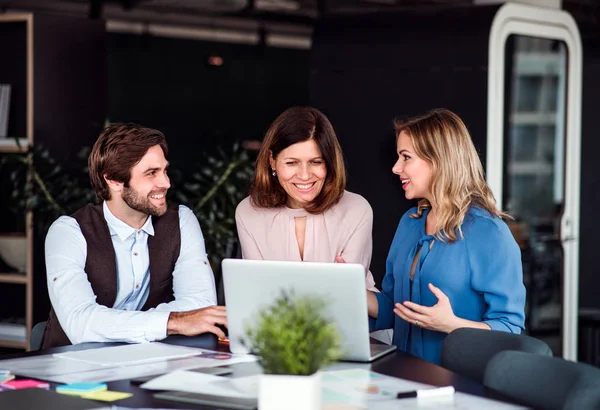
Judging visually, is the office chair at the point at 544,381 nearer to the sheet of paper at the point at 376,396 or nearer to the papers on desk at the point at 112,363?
the sheet of paper at the point at 376,396

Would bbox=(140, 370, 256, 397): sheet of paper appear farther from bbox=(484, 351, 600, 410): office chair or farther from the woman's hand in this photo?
the woman's hand

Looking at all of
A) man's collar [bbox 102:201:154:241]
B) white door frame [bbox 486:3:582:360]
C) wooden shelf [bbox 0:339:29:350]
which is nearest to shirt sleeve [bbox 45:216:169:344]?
man's collar [bbox 102:201:154:241]

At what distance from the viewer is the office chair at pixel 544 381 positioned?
2.16 m

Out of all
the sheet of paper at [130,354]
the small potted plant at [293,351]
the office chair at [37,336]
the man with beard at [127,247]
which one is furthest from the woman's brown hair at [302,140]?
the small potted plant at [293,351]

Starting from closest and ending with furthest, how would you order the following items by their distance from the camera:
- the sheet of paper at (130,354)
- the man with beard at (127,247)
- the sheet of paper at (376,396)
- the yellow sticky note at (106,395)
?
the sheet of paper at (376,396) → the yellow sticky note at (106,395) → the sheet of paper at (130,354) → the man with beard at (127,247)

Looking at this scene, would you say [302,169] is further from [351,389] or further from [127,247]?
[351,389]

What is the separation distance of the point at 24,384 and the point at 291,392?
84 cm

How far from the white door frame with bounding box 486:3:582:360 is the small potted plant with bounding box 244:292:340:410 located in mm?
3522

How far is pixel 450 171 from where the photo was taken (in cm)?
331

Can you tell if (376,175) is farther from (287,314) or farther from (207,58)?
(287,314)

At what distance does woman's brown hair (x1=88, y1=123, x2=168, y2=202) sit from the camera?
3.54 metres

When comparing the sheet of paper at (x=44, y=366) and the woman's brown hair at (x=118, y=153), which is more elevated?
the woman's brown hair at (x=118, y=153)

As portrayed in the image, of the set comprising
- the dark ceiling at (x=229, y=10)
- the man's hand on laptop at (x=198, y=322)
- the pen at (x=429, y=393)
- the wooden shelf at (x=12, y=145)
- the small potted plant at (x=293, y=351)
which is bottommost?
the pen at (x=429, y=393)

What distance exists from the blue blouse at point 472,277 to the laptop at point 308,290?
2.15 feet
